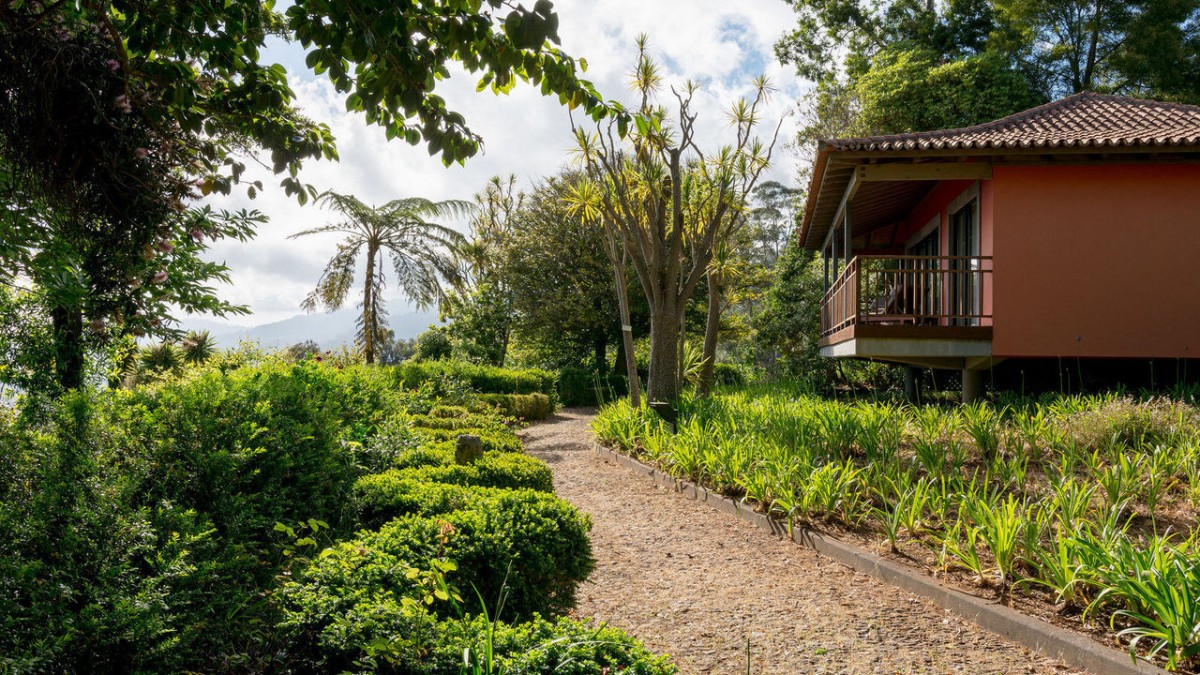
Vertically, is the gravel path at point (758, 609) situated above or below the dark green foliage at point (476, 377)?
below

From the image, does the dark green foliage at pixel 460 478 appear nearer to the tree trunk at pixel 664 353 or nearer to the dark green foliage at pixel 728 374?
the tree trunk at pixel 664 353

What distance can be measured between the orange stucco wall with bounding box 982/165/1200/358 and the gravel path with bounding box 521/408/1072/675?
6726 mm

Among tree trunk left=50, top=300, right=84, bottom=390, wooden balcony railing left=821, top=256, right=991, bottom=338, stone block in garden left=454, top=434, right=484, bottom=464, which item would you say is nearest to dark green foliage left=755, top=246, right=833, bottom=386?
wooden balcony railing left=821, top=256, right=991, bottom=338

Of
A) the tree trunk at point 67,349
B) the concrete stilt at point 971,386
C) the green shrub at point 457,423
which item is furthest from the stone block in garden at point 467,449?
the concrete stilt at point 971,386

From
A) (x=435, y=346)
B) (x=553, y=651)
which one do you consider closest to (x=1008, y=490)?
(x=553, y=651)

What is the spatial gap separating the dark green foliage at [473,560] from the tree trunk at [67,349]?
15.8 feet

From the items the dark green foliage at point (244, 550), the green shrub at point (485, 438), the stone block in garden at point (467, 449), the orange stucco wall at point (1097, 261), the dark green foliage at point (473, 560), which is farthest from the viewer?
the orange stucco wall at point (1097, 261)

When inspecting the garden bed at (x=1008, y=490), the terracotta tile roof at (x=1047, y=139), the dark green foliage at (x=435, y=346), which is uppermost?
the terracotta tile roof at (x=1047, y=139)

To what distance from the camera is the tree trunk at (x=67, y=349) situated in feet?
22.3

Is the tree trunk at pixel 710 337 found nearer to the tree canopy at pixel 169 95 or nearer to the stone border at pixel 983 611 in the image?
the stone border at pixel 983 611

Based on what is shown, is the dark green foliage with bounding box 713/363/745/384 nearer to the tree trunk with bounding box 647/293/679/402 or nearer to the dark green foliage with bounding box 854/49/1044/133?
the dark green foliage with bounding box 854/49/1044/133

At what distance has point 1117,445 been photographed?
6676 millimetres

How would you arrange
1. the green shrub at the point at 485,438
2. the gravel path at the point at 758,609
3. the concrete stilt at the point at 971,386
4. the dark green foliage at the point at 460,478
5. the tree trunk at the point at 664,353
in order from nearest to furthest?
the gravel path at the point at 758,609
the dark green foliage at the point at 460,478
the green shrub at the point at 485,438
the concrete stilt at the point at 971,386
the tree trunk at the point at 664,353

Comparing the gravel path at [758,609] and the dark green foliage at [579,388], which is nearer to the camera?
the gravel path at [758,609]
